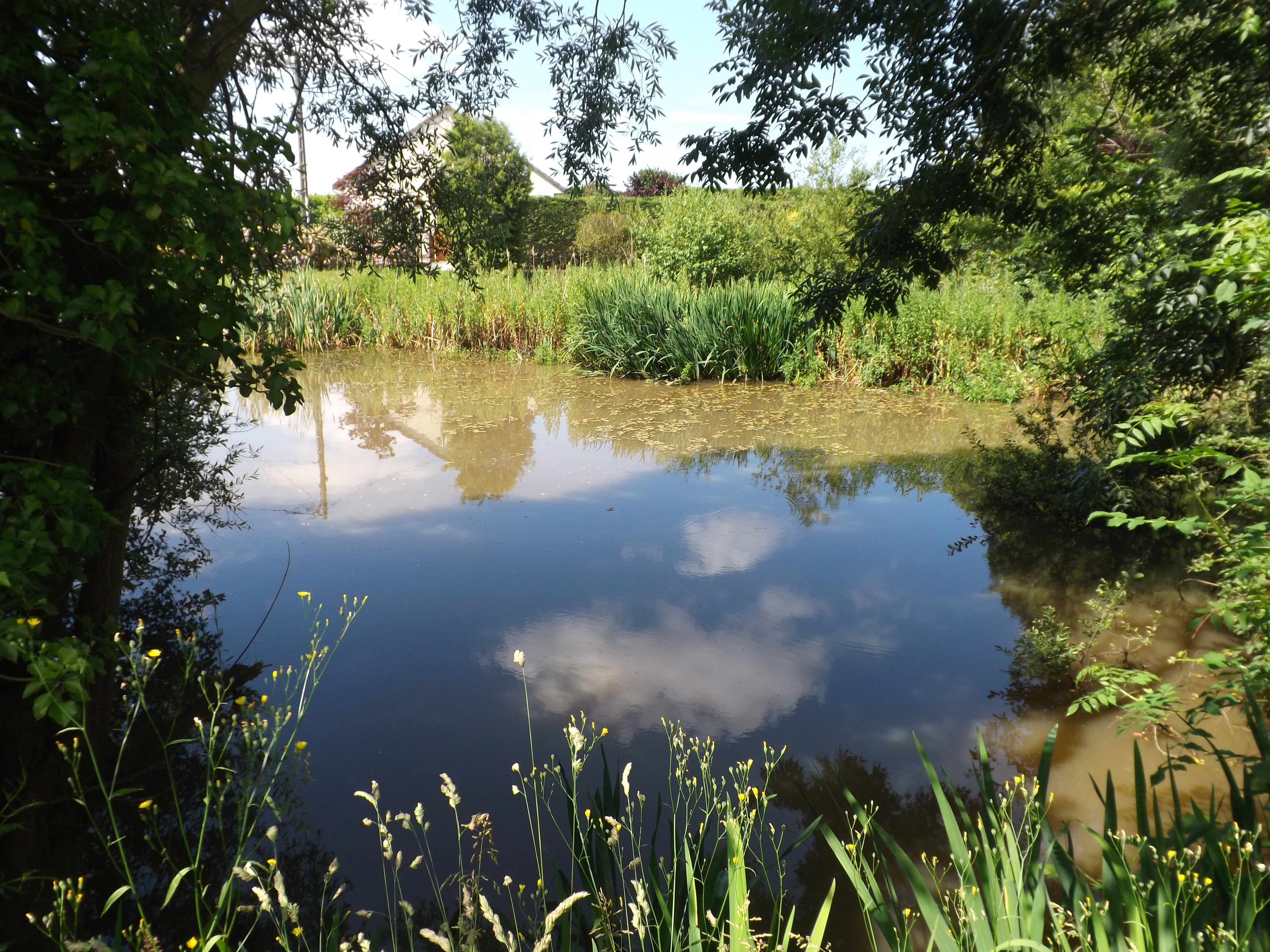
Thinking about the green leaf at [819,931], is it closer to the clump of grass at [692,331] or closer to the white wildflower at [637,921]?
the white wildflower at [637,921]

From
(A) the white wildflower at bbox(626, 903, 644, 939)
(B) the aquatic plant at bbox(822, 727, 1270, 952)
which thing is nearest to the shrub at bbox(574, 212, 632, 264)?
(B) the aquatic plant at bbox(822, 727, 1270, 952)

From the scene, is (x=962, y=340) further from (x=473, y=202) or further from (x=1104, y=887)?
(x=1104, y=887)

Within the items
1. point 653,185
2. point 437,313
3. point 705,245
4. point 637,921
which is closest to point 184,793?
point 637,921

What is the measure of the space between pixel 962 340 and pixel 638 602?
7833 mm

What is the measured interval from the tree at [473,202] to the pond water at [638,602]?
6.20ft

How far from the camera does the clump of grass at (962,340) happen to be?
9.73m

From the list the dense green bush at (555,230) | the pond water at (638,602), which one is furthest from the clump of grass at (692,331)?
the dense green bush at (555,230)

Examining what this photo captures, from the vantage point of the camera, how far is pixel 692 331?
11812mm

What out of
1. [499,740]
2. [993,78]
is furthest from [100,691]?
[993,78]

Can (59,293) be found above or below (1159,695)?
above

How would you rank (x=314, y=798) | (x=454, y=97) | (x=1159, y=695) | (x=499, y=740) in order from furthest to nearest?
1. (x=454, y=97)
2. (x=499, y=740)
3. (x=314, y=798)
4. (x=1159, y=695)

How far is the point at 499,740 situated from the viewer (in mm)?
3418

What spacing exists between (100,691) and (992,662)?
3761mm

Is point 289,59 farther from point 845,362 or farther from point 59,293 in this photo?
point 845,362
